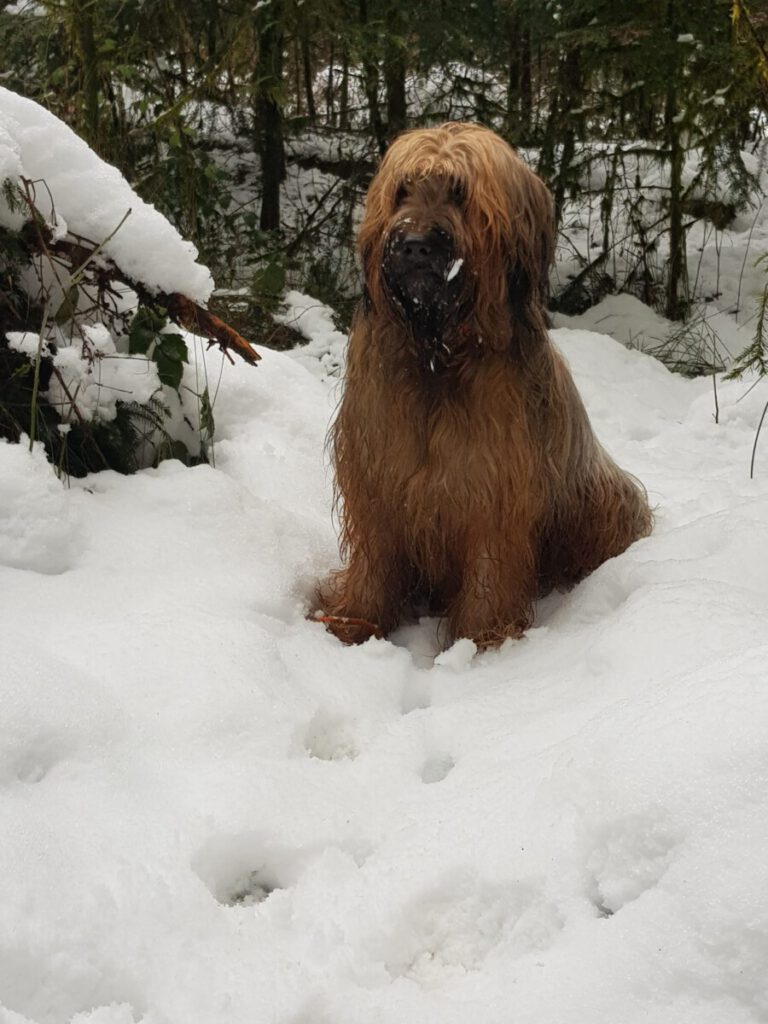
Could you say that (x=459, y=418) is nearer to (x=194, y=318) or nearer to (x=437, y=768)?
(x=437, y=768)

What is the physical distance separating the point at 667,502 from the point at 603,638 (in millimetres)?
1636

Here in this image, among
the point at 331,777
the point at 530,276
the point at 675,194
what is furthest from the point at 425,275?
the point at 675,194

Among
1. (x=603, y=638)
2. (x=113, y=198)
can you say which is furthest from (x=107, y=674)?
(x=113, y=198)

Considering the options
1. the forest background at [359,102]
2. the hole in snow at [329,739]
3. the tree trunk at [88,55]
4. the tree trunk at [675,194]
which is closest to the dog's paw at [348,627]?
the hole in snow at [329,739]

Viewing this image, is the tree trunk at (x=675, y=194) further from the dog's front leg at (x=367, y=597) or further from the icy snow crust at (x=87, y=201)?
the dog's front leg at (x=367, y=597)

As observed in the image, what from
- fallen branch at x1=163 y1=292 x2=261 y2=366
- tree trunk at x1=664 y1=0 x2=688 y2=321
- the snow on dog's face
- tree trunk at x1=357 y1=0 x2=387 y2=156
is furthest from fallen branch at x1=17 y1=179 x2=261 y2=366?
tree trunk at x1=664 y1=0 x2=688 y2=321

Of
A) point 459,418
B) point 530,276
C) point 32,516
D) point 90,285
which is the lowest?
point 32,516

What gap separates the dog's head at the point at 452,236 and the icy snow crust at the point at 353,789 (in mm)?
897

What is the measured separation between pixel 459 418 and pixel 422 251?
0.51 metres

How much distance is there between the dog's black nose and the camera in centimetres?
238

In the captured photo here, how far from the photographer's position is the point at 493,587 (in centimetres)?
290

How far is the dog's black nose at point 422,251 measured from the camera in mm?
2385

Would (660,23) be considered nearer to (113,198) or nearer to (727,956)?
(113,198)

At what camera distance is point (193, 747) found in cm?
209
